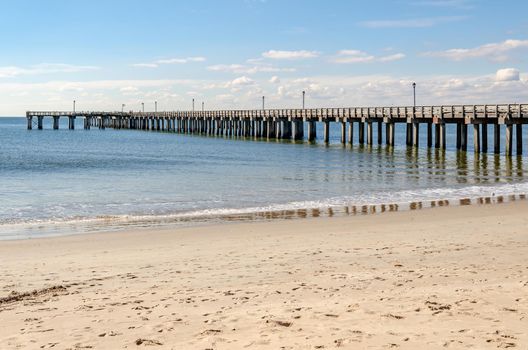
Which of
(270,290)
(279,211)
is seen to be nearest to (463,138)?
(279,211)

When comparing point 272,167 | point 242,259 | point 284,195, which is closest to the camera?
point 242,259

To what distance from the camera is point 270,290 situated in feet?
26.0

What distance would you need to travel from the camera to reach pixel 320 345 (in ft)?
18.8

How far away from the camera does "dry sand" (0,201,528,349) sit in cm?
608

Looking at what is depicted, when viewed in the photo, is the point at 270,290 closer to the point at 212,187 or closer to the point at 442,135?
the point at 212,187

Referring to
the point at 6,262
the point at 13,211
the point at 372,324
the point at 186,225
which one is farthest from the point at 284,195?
the point at 372,324

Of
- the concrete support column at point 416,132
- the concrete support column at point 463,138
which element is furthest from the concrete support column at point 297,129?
the concrete support column at point 463,138

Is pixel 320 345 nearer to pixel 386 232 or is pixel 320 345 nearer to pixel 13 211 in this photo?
pixel 386 232

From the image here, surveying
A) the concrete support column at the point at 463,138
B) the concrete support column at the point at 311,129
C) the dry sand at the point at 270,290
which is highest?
the concrete support column at the point at 311,129

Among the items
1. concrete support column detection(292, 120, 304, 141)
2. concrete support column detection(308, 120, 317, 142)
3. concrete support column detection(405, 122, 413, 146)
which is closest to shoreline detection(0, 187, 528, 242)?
concrete support column detection(405, 122, 413, 146)

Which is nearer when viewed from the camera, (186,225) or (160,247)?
(160,247)

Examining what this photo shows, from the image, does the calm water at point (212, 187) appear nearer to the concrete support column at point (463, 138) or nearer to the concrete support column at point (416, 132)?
the concrete support column at point (463, 138)

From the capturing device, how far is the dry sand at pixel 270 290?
608 cm

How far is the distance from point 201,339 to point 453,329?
94.5 inches
